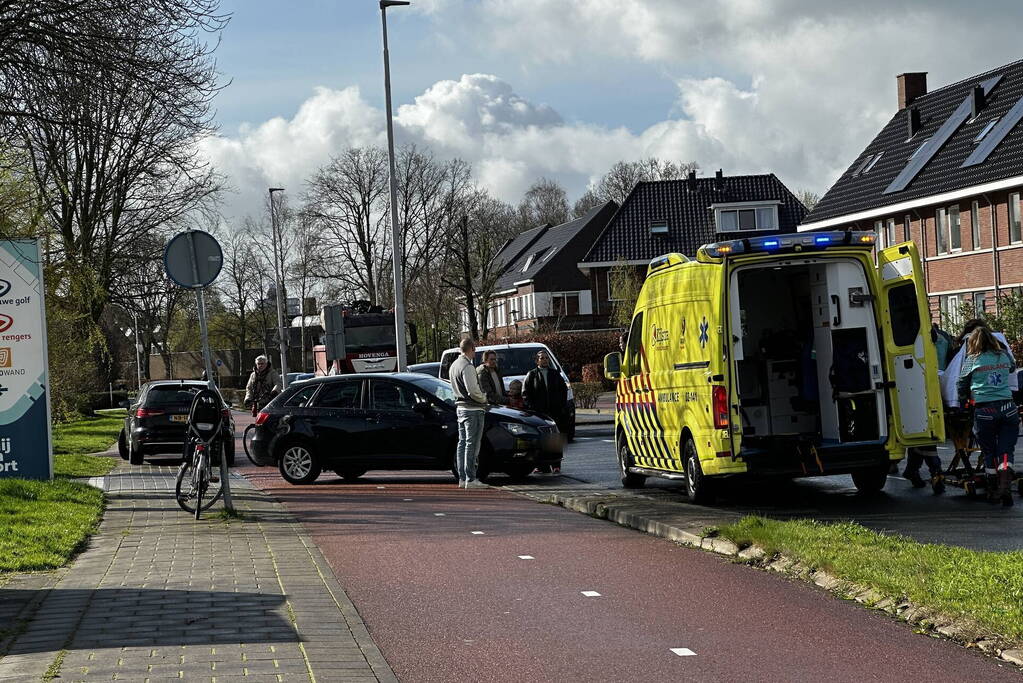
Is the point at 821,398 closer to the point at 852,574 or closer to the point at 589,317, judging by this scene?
the point at 852,574

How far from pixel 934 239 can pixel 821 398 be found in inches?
1277

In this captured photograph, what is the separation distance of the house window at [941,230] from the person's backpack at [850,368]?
106ft

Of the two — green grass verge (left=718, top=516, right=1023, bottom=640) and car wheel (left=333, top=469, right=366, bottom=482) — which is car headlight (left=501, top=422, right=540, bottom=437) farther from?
green grass verge (left=718, top=516, right=1023, bottom=640)

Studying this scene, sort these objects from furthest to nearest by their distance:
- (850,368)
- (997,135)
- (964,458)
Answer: (997,135) → (964,458) → (850,368)

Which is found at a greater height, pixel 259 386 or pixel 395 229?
pixel 395 229

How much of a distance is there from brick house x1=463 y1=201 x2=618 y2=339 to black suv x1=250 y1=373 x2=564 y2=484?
209 ft

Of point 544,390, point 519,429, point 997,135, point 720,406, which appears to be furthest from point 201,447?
point 997,135

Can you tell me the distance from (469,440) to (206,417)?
12.7ft

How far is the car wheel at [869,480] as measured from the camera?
1476 cm

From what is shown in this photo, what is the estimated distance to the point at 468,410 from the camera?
56.1 feet

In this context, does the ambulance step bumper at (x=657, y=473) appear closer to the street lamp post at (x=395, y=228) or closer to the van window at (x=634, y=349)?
the van window at (x=634, y=349)

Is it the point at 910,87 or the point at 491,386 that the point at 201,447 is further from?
the point at 910,87

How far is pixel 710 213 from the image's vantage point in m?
76.2

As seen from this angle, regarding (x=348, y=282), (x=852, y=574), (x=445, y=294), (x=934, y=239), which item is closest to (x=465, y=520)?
(x=852, y=574)
